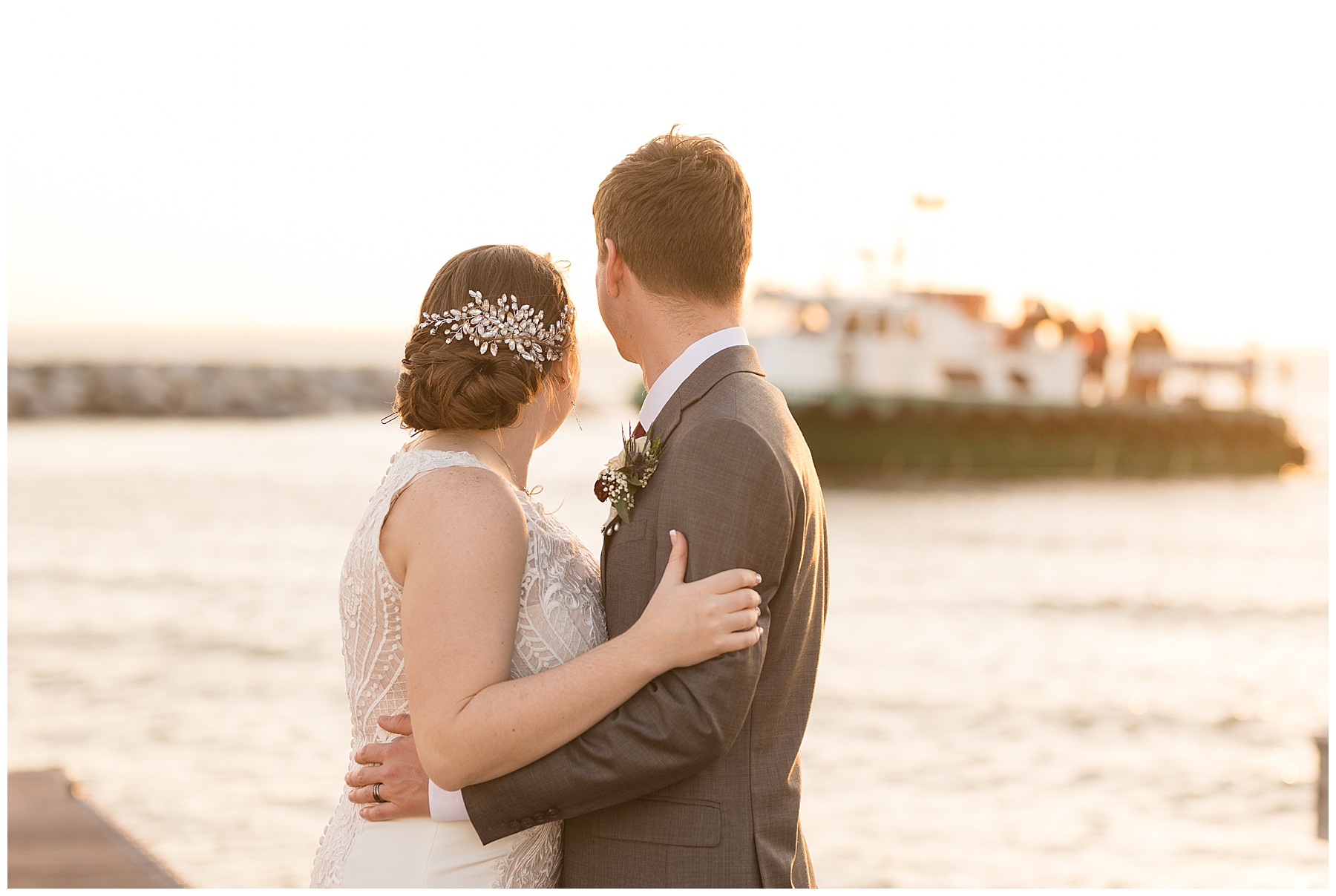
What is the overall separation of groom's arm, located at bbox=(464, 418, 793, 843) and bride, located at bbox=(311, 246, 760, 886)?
→ 27 millimetres

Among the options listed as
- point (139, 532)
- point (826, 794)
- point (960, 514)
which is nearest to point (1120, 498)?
point (960, 514)

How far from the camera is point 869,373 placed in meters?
35.0

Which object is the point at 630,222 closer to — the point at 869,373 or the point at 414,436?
the point at 414,436

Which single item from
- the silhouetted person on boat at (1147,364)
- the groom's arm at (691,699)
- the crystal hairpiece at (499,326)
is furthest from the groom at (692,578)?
the silhouetted person on boat at (1147,364)

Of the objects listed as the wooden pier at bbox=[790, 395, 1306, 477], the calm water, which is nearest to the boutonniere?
the calm water

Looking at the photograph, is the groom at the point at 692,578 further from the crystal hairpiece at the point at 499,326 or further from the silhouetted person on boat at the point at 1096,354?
the silhouetted person on boat at the point at 1096,354

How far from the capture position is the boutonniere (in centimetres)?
187

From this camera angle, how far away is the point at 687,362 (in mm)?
1925

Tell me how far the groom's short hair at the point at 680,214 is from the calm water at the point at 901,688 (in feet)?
17.0

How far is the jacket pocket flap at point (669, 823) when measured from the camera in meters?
1.85

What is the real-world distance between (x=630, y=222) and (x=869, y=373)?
3363cm

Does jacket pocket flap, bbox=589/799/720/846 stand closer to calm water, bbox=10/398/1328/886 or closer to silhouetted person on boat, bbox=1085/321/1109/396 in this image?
calm water, bbox=10/398/1328/886

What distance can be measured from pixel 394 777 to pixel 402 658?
0.19 metres

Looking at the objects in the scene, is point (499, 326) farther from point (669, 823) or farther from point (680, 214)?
point (669, 823)
